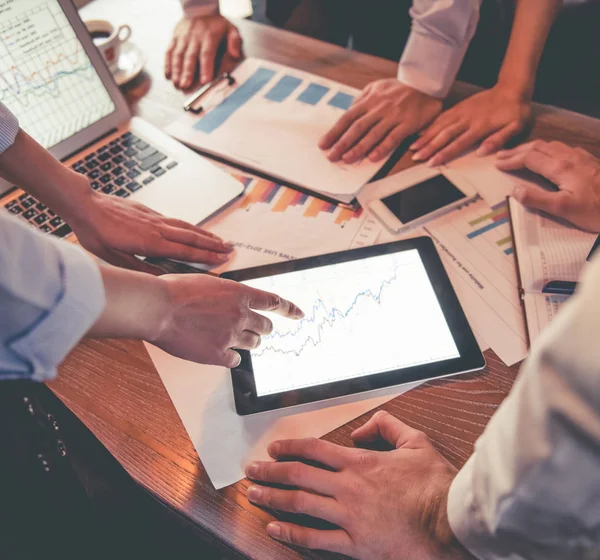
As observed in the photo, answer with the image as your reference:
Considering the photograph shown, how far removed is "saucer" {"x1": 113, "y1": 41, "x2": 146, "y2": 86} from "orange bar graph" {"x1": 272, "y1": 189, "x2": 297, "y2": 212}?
1.65 feet

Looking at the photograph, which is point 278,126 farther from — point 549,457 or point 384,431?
point 549,457

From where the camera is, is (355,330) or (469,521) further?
(355,330)

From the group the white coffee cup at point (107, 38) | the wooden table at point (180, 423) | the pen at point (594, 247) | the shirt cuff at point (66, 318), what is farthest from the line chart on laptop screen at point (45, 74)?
the pen at point (594, 247)

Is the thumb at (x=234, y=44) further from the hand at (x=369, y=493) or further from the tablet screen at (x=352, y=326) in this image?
the hand at (x=369, y=493)

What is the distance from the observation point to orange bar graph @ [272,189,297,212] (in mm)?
808

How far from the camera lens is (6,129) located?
2.11 feet

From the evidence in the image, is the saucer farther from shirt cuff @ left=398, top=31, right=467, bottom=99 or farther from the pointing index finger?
the pointing index finger

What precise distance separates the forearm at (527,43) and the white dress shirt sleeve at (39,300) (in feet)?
2.81

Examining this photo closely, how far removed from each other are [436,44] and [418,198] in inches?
14.0

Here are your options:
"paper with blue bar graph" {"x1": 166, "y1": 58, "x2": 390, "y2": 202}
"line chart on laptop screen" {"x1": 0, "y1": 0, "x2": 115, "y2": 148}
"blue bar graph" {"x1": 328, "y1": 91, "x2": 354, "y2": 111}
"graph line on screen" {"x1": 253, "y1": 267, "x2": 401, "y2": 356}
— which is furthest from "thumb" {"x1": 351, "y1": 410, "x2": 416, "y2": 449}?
"line chart on laptop screen" {"x1": 0, "y1": 0, "x2": 115, "y2": 148}

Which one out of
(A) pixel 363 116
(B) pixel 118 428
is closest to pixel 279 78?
(A) pixel 363 116

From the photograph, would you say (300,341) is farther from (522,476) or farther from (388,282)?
(522,476)

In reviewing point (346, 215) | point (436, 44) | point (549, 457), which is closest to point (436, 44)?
point (436, 44)

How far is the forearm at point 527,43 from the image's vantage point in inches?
35.0
